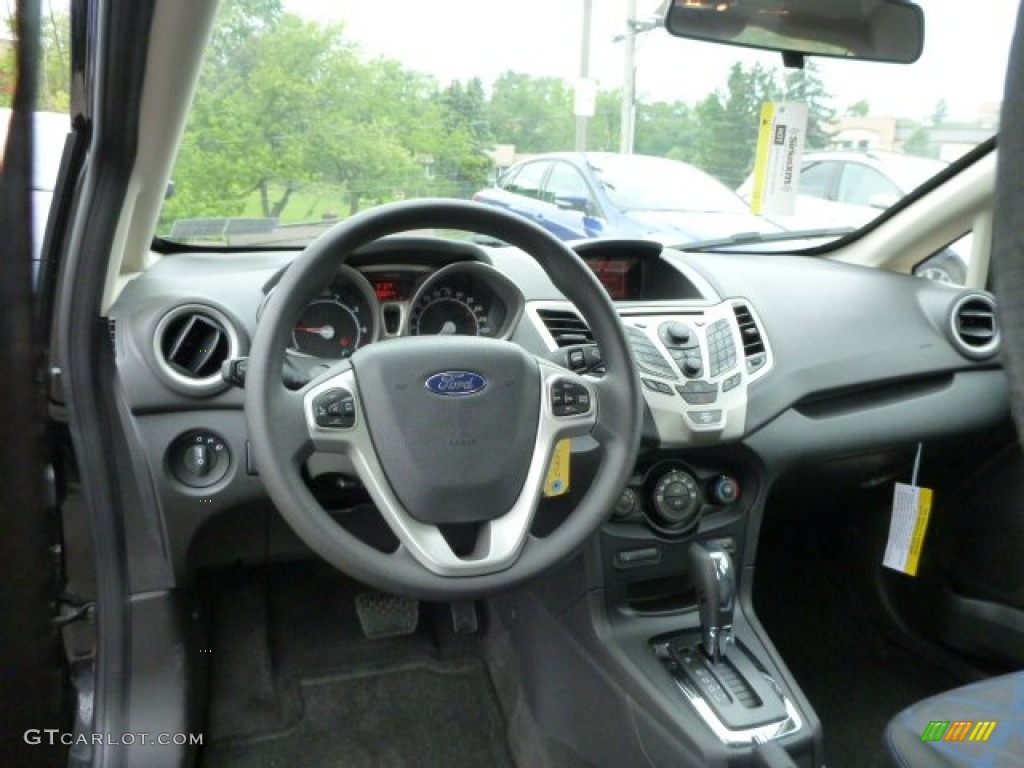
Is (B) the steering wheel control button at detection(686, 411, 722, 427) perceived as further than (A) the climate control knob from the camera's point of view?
No

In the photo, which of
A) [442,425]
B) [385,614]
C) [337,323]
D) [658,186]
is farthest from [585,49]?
[385,614]

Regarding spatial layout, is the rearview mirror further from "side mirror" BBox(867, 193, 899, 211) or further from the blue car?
"side mirror" BBox(867, 193, 899, 211)

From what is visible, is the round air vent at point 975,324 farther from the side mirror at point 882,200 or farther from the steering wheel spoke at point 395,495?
the steering wheel spoke at point 395,495

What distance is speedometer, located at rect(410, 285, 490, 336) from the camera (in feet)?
6.05

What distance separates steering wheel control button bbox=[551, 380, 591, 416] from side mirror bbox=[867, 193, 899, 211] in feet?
5.06

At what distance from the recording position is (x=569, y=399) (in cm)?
151

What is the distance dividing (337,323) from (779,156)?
1.17 metres

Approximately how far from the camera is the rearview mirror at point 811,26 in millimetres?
1600

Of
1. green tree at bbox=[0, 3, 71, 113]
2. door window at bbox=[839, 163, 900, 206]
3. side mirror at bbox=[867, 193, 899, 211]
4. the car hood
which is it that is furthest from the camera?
door window at bbox=[839, 163, 900, 206]

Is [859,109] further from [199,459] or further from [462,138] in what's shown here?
[199,459]

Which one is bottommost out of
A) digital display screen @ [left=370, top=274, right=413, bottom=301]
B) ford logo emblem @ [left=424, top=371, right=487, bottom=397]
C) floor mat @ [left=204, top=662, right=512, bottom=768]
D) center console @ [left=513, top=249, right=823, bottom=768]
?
floor mat @ [left=204, top=662, right=512, bottom=768]

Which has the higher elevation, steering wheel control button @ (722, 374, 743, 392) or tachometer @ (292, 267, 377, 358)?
tachometer @ (292, 267, 377, 358)

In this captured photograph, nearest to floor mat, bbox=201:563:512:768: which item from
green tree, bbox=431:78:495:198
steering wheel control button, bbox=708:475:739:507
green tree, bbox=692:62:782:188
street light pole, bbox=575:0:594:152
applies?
steering wheel control button, bbox=708:475:739:507

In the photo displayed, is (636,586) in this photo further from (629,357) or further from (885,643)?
(885,643)
